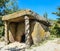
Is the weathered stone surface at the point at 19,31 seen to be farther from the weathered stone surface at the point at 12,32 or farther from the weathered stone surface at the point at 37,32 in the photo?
the weathered stone surface at the point at 37,32

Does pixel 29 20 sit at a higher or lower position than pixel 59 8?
lower

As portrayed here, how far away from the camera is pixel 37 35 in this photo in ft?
42.4

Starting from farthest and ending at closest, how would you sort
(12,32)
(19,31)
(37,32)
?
(12,32), (19,31), (37,32)

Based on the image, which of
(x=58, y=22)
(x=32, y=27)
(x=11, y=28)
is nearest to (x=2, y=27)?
(x=11, y=28)

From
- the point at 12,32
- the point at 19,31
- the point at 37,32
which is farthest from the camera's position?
the point at 12,32

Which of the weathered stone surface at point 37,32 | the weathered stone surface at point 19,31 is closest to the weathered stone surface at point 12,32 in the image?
the weathered stone surface at point 19,31

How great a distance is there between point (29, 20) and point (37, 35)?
1.43 m

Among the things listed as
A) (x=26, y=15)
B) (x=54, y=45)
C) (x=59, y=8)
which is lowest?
(x=54, y=45)

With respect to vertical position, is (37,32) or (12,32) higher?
(12,32)

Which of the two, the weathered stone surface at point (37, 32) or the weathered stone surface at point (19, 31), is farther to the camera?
the weathered stone surface at point (19, 31)

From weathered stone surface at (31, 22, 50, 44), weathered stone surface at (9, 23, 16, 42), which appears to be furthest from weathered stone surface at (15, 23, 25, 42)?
weathered stone surface at (31, 22, 50, 44)

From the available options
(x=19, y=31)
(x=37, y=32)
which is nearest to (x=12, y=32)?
(x=19, y=31)

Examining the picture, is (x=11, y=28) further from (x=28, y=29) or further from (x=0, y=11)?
(x=0, y=11)

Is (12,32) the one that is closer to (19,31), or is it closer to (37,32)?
(19,31)
